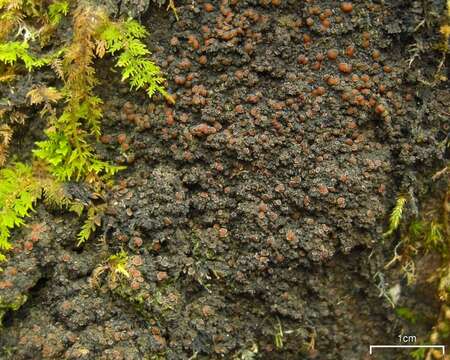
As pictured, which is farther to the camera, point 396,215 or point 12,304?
point 396,215

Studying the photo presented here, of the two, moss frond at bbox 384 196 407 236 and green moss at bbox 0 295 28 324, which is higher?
moss frond at bbox 384 196 407 236

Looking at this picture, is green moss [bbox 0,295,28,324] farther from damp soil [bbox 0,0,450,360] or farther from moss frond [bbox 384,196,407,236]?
moss frond [bbox 384,196,407,236]

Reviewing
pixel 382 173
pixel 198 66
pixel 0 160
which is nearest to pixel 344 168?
pixel 382 173

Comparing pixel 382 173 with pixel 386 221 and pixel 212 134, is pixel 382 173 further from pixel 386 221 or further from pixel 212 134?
pixel 212 134

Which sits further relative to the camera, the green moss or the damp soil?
the damp soil

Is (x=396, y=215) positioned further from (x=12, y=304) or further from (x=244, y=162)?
(x=12, y=304)

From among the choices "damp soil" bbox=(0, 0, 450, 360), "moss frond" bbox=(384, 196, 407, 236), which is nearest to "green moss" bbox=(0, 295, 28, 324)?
"damp soil" bbox=(0, 0, 450, 360)

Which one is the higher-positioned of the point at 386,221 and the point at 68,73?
the point at 68,73

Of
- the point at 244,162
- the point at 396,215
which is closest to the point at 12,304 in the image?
the point at 244,162
